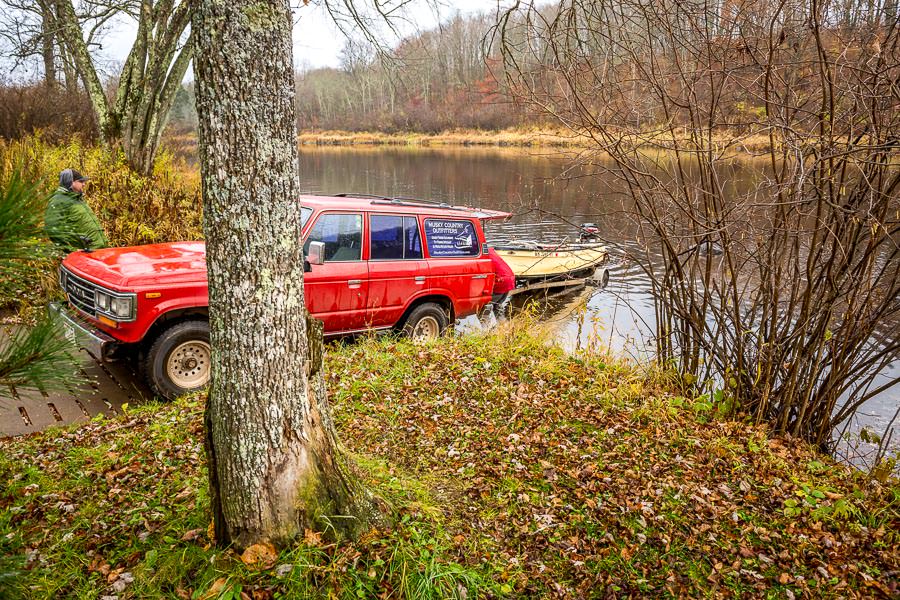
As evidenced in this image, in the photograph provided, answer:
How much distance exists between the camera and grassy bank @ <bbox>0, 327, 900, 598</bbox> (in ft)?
9.84

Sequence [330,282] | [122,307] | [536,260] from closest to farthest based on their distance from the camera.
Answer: [122,307], [330,282], [536,260]

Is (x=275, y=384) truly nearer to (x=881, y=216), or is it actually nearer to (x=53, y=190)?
(x=53, y=190)

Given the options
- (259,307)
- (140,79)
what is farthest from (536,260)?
(259,307)

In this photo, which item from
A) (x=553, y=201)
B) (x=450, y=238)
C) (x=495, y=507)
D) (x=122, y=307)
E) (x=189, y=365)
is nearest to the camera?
(x=495, y=507)

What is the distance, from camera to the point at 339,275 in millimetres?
7012

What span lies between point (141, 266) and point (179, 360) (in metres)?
1.03

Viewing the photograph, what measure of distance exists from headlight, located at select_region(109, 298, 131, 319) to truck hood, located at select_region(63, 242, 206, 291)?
115mm

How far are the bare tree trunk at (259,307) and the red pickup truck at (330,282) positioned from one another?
2.09 m

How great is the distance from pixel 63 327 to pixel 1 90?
1785 cm

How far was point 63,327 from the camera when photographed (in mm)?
2055

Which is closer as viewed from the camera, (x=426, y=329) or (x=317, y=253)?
(x=317, y=253)

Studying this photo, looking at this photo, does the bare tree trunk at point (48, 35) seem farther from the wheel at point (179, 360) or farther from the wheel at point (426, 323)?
the wheel at point (426, 323)

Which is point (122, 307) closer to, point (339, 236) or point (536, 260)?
point (339, 236)

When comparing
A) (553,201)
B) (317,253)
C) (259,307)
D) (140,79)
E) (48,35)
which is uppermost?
(48,35)
